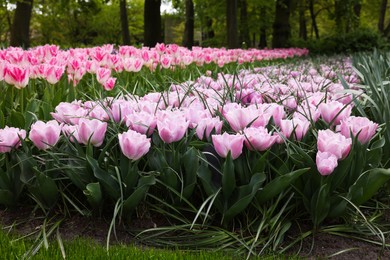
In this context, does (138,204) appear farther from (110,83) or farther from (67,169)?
(110,83)

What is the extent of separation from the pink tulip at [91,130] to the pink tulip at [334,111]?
1.16m

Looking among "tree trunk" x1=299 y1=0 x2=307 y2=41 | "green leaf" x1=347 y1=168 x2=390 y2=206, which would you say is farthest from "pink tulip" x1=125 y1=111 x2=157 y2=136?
"tree trunk" x1=299 y1=0 x2=307 y2=41

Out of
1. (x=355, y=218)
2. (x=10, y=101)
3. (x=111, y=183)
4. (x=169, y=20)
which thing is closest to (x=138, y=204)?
(x=111, y=183)

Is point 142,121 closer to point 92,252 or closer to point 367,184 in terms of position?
point 92,252

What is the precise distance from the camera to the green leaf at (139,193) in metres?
2.05

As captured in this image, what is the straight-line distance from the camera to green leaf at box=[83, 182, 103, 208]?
203 centimetres

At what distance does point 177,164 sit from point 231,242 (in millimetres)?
432

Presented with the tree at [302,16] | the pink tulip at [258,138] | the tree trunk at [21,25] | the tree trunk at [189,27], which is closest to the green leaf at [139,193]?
the pink tulip at [258,138]

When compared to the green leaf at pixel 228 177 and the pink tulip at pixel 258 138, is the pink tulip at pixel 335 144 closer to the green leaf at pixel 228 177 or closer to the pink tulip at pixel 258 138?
the pink tulip at pixel 258 138

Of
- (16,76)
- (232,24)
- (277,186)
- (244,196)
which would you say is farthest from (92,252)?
(232,24)

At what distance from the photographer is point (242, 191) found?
2143mm

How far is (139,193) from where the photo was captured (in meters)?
2.06

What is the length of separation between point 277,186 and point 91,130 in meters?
0.87

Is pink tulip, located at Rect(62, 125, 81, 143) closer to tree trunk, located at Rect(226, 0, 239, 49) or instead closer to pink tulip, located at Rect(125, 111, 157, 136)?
pink tulip, located at Rect(125, 111, 157, 136)
